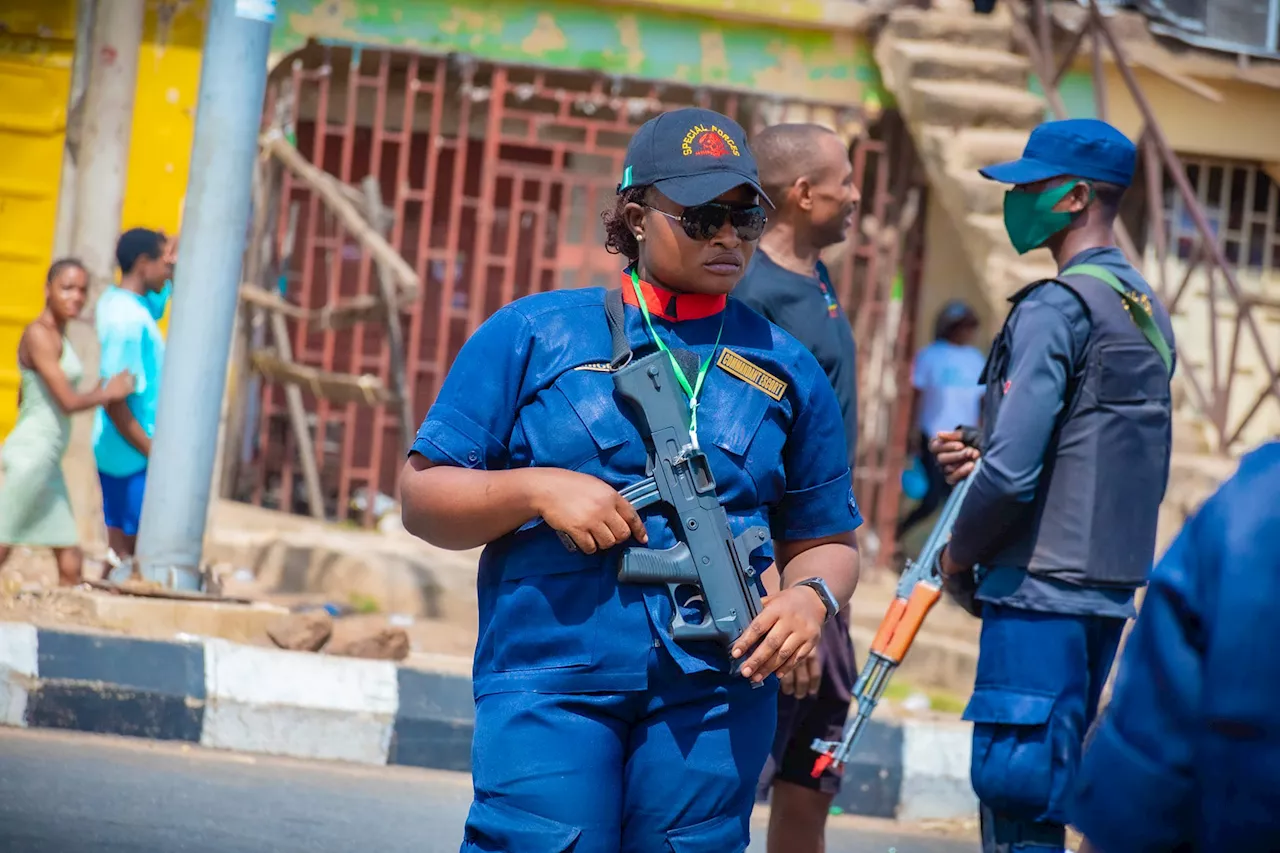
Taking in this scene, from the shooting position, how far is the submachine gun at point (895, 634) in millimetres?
4180

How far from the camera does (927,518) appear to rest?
37.6ft

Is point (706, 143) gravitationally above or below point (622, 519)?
above

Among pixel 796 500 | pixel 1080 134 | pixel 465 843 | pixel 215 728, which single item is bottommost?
pixel 215 728

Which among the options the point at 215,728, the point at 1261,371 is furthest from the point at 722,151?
the point at 1261,371

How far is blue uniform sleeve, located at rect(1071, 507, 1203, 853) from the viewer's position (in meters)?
1.79

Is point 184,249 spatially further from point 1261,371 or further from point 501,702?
point 1261,371

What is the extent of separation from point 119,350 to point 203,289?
2.38ft

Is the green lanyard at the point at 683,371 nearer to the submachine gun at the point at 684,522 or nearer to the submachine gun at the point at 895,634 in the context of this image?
the submachine gun at the point at 684,522

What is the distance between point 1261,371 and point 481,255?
5.44 meters

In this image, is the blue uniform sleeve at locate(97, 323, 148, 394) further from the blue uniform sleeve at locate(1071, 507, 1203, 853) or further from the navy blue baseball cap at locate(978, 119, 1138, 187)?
the blue uniform sleeve at locate(1071, 507, 1203, 853)

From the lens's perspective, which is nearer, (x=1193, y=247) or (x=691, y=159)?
(x=691, y=159)

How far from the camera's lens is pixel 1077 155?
13.3ft

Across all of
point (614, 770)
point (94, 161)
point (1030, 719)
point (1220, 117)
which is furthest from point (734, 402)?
point (1220, 117)

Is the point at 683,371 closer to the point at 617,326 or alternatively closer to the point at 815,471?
the point at 617,326
